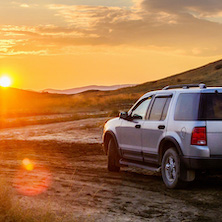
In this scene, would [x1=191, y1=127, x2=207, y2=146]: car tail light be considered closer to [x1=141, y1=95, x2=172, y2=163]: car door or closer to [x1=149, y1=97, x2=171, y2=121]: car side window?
[x1=141, y1=95, x2=172, y2=163]: car door

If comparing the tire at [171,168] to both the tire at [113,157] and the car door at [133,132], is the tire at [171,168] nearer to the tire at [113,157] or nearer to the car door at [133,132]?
the car door at [133,132]

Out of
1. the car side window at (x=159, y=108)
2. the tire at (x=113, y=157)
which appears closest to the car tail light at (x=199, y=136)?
the car side window at (x=159, y=108)

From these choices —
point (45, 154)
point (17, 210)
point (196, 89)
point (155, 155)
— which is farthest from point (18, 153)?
point (17, 210)

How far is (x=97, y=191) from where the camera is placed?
33.4ft

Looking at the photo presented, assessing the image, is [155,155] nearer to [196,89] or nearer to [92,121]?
[196,89]

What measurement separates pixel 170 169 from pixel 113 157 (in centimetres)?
278

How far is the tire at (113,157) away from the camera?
44.4ft

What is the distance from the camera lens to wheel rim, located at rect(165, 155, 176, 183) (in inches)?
428

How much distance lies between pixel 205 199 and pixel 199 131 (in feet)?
3.80

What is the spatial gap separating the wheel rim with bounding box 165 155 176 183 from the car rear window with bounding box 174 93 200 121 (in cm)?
78

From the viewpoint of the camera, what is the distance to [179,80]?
91375 mm

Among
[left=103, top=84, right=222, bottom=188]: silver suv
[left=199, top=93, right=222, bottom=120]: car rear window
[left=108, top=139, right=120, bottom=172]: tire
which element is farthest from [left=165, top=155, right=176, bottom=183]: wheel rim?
[left=108, top=139, right=120, bottom=172]: tire

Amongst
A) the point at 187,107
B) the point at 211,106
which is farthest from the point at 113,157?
the point at 211,106

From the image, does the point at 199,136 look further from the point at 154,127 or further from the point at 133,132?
the point at 133,132
